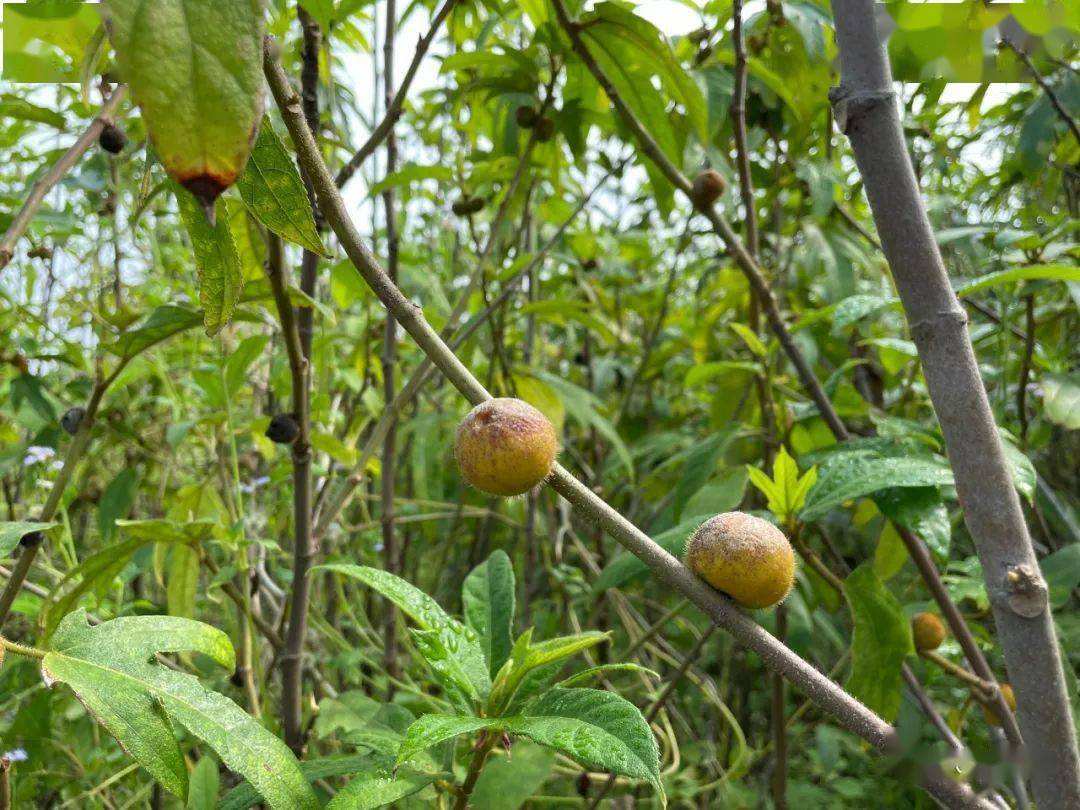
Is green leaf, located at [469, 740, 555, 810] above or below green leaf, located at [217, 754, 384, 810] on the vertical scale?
below

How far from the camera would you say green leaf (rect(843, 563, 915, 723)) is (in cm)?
92

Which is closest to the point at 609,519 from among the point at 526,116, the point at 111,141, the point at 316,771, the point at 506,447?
the point at 506,447

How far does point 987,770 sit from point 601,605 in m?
1.32

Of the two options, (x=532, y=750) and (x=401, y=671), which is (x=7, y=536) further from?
(x=401, y=671)

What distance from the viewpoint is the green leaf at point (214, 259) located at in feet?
1.75

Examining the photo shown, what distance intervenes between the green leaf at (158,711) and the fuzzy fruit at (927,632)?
0.81 meters

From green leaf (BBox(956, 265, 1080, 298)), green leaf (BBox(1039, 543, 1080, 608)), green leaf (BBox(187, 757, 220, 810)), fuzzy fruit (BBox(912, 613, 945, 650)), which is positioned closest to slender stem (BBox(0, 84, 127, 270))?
green leaf (BBox(187, 757, 220, 810))

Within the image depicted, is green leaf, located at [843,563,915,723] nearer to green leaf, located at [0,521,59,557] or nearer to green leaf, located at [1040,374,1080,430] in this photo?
green leaf, located at [1040,374,1080,430]

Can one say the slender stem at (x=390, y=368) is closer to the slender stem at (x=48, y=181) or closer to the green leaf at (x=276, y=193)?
the slender stem at (x=48, y=181)

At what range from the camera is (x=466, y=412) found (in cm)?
161

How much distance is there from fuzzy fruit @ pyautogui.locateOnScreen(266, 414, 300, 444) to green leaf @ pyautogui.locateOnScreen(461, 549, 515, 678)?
0.86 feet

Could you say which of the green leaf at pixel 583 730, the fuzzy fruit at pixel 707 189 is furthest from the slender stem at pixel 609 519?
the fuzzy fruit at pixel 707 189

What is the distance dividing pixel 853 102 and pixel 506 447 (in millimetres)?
371

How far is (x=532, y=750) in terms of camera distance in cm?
100
